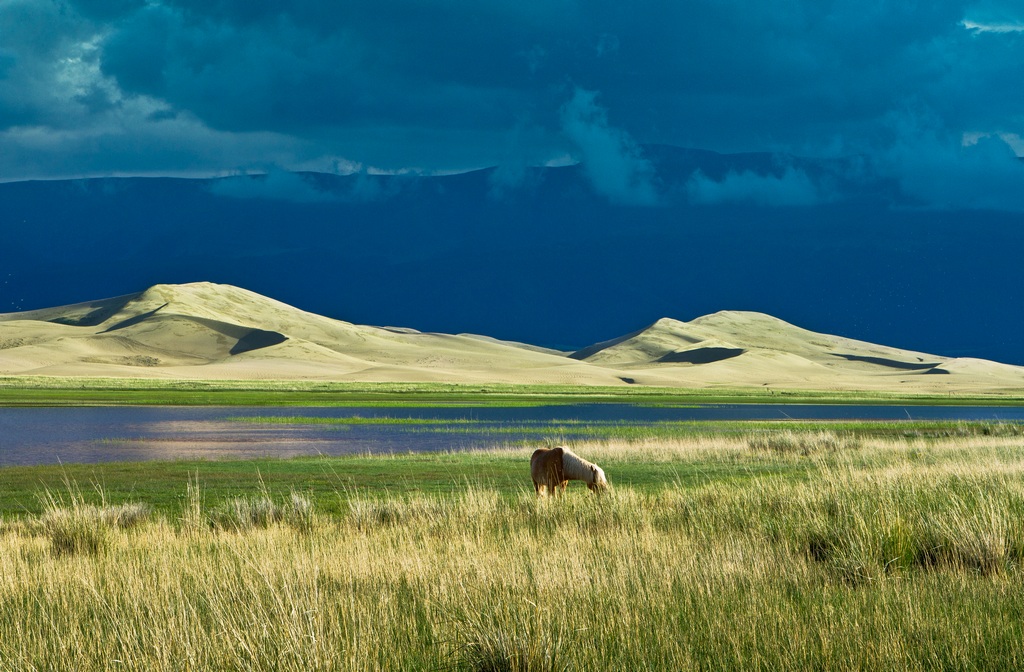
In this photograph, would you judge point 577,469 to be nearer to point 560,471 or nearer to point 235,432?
point 560,471

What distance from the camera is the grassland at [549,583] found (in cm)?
770

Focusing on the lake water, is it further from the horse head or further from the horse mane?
the horse head

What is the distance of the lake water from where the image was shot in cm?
4128

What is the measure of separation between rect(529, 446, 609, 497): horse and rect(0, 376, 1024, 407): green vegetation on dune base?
68.4 meters

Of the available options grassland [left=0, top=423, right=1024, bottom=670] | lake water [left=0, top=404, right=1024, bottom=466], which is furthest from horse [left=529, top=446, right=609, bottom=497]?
lake water [left=0, top=404, right=1024, bottom=466]

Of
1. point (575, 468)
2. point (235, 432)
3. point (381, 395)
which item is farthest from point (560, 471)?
point (381, 395)

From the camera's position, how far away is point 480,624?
7820 millimetres

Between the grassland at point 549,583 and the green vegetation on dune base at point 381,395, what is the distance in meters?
72.7

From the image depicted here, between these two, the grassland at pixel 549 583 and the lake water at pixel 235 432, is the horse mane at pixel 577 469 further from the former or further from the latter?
the lake water at pixel 235 432

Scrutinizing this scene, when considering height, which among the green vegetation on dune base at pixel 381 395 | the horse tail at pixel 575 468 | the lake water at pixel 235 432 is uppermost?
the green vegetation on dune base at pixel 381 395

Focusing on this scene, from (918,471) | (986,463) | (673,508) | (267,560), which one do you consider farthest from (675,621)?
(986,463)

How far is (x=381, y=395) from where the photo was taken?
376ft

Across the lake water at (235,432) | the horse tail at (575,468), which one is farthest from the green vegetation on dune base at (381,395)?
the horse tail at (575,468)

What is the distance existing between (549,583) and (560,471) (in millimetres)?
11557
